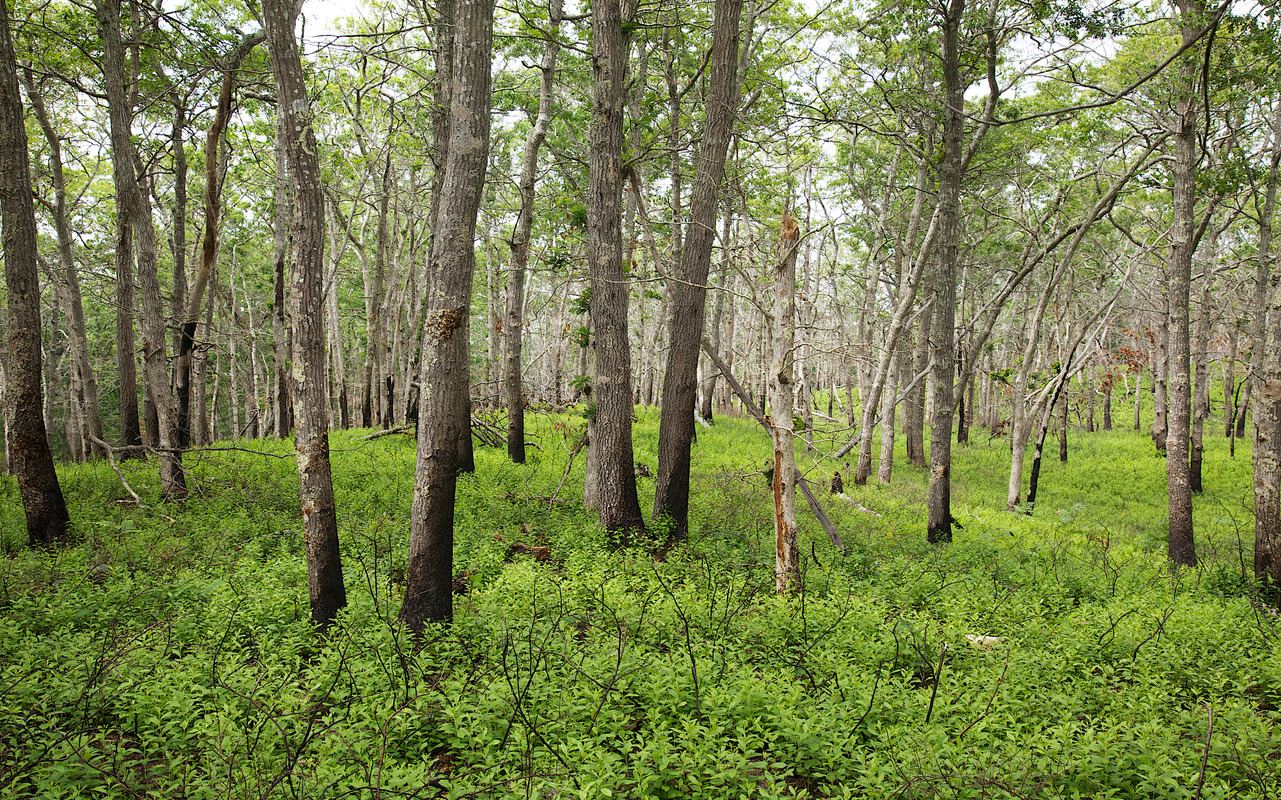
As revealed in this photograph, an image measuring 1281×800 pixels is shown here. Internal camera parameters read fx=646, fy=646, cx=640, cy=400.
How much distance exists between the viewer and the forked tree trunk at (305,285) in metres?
5.02

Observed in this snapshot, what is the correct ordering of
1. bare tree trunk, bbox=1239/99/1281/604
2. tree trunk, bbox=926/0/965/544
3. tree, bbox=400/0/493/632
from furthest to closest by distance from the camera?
tree trunk, bbox=926/0/965/544
bare tree trunk, bbox=1239/99/1281/604
tree, bbox=400/0/493/632

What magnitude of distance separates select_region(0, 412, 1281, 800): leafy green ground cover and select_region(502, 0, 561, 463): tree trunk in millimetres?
3888

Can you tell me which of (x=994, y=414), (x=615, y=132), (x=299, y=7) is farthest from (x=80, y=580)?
(x=994, y=414)

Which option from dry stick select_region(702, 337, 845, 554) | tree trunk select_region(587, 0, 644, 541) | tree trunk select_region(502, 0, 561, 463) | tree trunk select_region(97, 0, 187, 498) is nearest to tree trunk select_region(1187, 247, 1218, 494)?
dry stick select_region(702, 337, 845, 554)

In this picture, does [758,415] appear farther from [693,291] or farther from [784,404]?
[693,291]

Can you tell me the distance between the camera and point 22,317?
717 centimetres

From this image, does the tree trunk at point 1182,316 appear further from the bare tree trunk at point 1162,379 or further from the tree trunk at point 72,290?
the tree trunk at point 72,290

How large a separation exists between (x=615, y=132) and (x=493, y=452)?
7.84 metres

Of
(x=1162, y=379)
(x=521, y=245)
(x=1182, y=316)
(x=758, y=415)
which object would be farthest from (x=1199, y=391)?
(x=521, y=245)

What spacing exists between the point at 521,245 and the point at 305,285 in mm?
6470

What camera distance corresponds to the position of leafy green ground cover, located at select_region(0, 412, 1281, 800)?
3371 millimetres

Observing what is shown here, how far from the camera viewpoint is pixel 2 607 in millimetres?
5582

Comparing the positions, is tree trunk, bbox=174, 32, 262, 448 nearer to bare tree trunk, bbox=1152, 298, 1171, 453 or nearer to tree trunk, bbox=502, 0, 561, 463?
tree trunk, bbox=502, 0, 561, 463

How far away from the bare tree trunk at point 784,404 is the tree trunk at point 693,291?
7.37 feet
